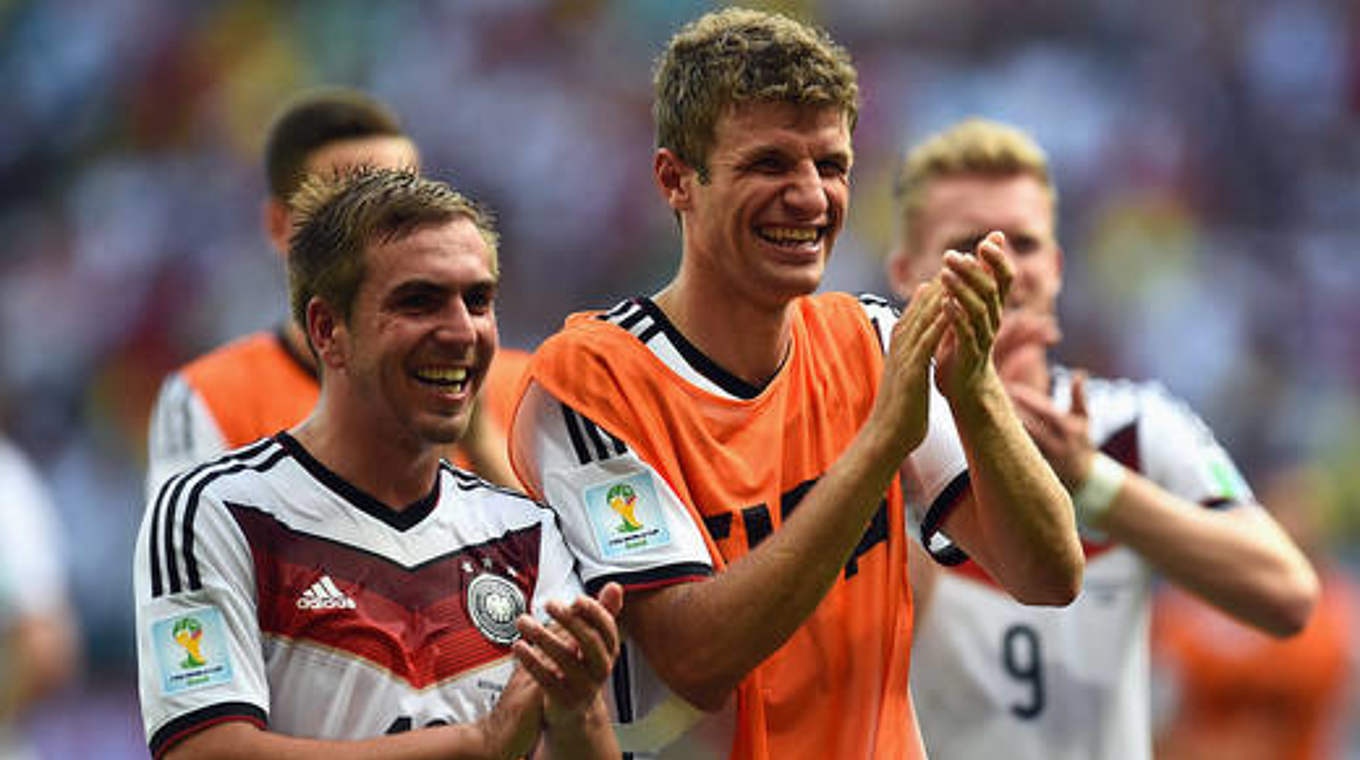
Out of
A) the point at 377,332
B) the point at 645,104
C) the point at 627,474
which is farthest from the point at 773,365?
the point at 645,104

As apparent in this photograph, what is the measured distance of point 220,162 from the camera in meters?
12.9

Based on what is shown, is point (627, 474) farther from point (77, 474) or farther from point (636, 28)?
point (636, 28)

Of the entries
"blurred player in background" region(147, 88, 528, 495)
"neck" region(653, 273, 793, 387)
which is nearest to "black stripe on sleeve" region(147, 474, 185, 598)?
"neck" region(653, 273, 793, 387)

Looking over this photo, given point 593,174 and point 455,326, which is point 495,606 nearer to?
point 455,326

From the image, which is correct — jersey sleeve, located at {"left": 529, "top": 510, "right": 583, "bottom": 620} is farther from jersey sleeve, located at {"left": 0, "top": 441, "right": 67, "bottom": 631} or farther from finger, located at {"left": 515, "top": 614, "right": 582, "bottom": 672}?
jersey sleeve, located at {"left": 0, "top": 441, "right": 67, "bottom": 631}

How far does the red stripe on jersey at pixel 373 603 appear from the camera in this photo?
3.37 metres

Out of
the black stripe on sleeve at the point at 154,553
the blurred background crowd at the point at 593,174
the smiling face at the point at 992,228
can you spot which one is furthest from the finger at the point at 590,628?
the blurred background crowd at the point at 593,174

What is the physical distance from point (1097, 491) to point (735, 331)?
1.39m

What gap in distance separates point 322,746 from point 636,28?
10237 mm

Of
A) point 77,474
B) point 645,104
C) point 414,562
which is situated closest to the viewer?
point 414,562

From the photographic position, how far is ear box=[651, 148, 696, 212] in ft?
12.5

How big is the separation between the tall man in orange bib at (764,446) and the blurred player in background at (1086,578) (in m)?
1.32

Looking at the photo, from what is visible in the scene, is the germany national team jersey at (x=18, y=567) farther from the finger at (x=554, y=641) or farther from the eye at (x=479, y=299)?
the finger at (x=554, y=641)

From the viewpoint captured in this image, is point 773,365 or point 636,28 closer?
point 773,365
